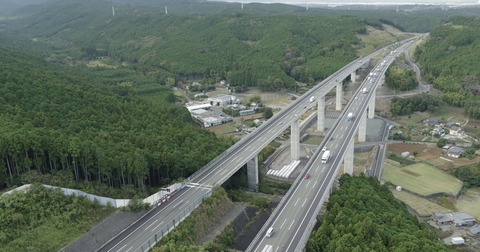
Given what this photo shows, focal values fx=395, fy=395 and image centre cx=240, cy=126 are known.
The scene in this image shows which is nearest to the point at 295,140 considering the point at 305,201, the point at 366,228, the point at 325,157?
the point at 325,157

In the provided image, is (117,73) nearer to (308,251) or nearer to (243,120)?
(243,120)

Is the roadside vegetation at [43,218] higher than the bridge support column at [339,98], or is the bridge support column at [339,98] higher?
the roadside vegetation at [43,218]

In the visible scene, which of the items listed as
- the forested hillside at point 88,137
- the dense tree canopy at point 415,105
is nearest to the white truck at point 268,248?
the forested hillside at point 88,137

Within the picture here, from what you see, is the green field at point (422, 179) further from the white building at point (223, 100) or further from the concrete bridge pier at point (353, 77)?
the concrete bridge pier at point (353, 77)

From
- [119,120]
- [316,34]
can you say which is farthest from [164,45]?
[119,120]

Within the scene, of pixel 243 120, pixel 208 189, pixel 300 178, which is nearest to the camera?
pixel 208 189

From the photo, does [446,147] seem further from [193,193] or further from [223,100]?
[223,100]

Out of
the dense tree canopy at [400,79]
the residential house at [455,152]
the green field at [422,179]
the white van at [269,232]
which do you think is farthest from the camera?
the dense tree canopy at [400,79]
